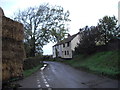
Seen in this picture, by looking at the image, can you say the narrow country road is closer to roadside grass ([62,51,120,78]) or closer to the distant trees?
roadside grass ([62,51,120,78])

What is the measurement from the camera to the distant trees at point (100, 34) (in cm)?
3256

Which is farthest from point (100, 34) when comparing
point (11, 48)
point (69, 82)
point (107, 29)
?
point (11, 48)

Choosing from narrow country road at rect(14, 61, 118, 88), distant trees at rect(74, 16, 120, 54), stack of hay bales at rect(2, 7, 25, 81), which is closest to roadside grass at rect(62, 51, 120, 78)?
narrow country road at rect(14, 61, 118, 88)

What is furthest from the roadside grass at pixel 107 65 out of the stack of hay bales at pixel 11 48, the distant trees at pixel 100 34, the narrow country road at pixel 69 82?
the stack of hay bales at pixel 11 48

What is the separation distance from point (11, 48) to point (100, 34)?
74.5ft

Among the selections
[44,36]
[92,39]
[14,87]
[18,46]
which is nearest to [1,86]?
[14,87]

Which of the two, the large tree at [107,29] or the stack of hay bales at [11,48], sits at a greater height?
the large tree at [107,29]

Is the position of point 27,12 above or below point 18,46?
above

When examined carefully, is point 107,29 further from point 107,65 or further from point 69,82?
point 69,82

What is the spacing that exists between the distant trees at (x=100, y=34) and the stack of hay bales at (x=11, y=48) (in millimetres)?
20661

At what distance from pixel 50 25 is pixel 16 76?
3012 centimetres

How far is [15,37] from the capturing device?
12.9 metres

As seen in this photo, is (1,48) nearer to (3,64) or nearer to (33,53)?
(3,64)

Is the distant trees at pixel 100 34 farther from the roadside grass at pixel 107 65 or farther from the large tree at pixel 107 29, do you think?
the roadside grass at pixel 107 65
